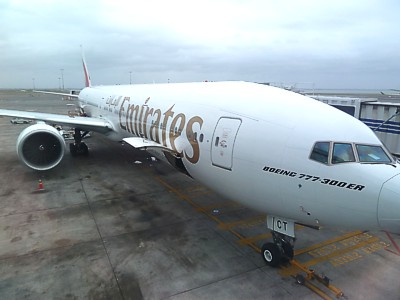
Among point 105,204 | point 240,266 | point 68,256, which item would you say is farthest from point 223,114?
point 105,204

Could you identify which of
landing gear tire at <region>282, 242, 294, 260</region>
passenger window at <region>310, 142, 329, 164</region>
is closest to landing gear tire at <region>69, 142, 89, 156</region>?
landing gear tire at <region>282, 242, 294, 260</region>

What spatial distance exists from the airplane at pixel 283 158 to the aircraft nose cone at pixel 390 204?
0.02 m

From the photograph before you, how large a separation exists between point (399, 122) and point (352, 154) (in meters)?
10.5

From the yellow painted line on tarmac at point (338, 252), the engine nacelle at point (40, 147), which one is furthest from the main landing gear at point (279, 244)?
the engine nacelle at point (40, 147)

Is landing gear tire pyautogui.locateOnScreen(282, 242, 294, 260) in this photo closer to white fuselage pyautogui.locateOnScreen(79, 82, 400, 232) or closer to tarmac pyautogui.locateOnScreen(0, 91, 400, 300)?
tarmac pyautogui.locateOnScreen(0, 91, 400, 300)

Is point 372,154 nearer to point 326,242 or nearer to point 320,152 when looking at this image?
point 320,152

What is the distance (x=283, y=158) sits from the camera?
6727 mm

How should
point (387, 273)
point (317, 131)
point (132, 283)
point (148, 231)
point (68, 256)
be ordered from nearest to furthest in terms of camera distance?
point (317, 131), point (132, 283), point (387, 273), point (68, 256), point (148, 231)

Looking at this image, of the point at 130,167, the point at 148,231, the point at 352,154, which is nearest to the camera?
the point at 352,154

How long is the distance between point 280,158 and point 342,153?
4.03 feet

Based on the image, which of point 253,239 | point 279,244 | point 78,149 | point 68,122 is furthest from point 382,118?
point 78,149

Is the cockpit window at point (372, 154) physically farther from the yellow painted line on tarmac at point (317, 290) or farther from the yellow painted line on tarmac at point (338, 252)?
the yellow painted line on tarmac at point (338, 252)

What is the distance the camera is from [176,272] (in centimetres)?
791

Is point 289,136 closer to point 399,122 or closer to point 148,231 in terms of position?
point 148,231
